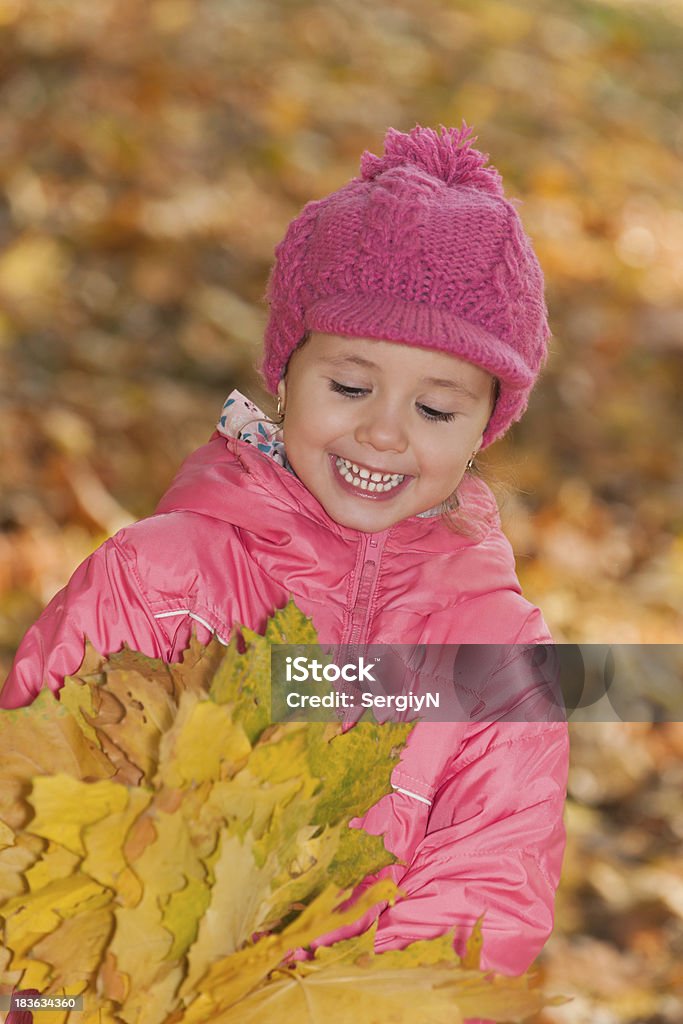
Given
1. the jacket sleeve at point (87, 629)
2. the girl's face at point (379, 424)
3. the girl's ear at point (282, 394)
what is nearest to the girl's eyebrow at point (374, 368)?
the girl's face at point (379, 424)

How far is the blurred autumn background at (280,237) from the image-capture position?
2592mm

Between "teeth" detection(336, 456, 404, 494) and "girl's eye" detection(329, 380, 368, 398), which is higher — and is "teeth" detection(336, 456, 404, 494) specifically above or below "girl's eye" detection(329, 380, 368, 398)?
below

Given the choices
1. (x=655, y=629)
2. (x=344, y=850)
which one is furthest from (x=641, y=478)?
(x=344, y=850)

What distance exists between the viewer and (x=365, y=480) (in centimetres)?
123

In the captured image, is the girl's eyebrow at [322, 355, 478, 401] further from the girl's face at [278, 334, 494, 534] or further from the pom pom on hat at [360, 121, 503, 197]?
the pom pom on hat at [360, 121, 503, 197]

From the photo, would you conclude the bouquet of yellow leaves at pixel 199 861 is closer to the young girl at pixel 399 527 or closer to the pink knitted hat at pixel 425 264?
the young girl at pixel 399 527

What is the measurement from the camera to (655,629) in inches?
118

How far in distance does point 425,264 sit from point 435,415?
5.8 inches

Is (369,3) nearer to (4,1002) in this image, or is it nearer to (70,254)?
(70,254)

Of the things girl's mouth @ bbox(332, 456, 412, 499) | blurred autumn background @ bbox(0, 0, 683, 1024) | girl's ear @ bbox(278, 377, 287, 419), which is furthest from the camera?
blurred autumn background @ bbox(0, 0, 683, 1024)

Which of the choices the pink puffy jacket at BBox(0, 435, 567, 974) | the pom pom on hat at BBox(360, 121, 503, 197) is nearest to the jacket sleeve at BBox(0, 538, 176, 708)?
the pink puffy jacket at BBox(0, 435, 567, 974)

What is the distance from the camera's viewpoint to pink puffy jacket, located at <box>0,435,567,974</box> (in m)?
1.13

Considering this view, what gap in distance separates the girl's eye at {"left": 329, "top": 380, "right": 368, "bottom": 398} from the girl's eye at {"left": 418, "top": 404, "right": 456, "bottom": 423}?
58mm

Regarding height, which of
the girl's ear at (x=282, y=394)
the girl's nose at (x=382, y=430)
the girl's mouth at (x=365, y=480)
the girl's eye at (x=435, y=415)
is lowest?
the girl's mouth at (x=365, y=480)
